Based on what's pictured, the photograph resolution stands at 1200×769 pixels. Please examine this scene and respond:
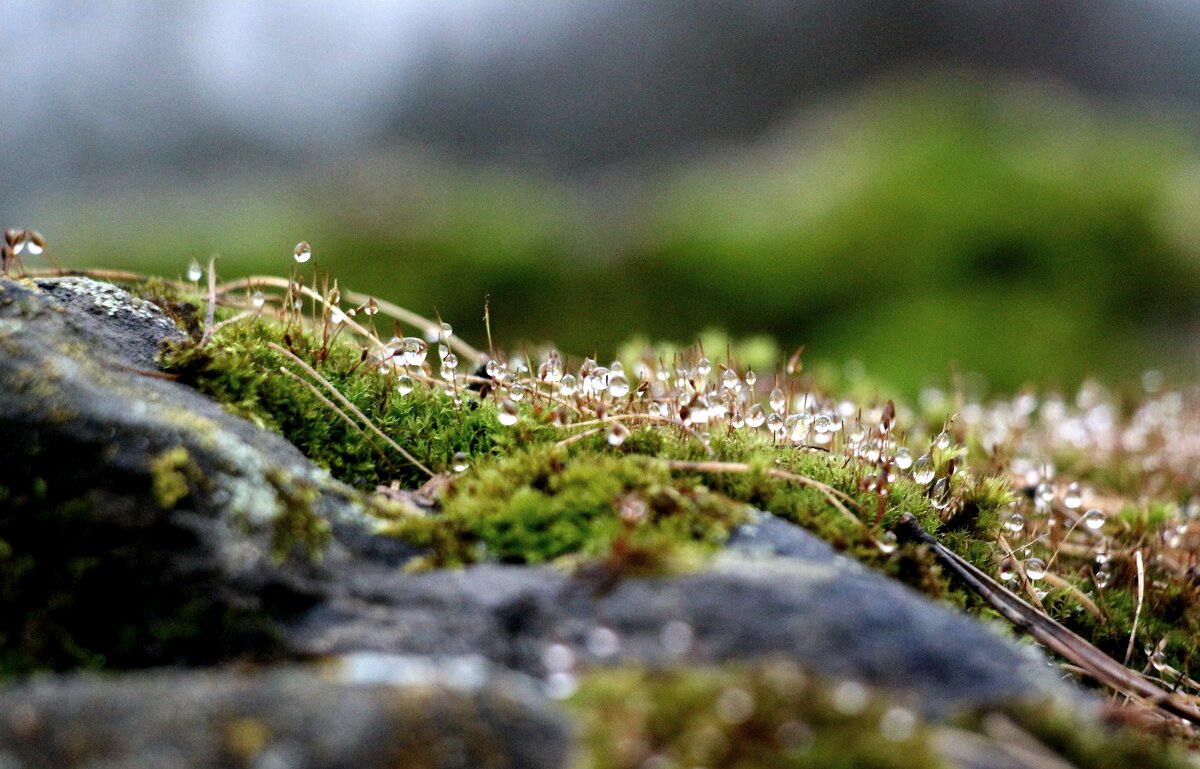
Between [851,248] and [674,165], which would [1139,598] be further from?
[674,165]

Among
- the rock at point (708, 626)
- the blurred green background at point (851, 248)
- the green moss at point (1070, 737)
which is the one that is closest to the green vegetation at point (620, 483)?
the rock at point (708, 626)

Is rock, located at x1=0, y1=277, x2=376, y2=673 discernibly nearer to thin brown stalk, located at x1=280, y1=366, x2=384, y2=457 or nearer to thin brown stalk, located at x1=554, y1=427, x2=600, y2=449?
thin brown stalk, located at x1=280, y1=366, x2=384, y2=457

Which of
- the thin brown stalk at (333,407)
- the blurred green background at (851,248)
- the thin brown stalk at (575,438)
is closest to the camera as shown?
the thin brown stalk at (575,438)

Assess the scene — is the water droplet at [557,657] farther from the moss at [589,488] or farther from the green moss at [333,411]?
the green moss at [333,411]

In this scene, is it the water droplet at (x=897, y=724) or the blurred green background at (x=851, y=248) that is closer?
the water droplet at (x=897, y=724)

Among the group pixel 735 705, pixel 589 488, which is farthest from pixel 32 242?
pixel 735 705

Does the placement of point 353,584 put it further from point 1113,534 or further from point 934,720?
point 1113,534

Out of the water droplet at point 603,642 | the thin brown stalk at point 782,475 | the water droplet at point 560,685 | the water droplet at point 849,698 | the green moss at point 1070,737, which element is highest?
the thin brown stalk at point 782,475
